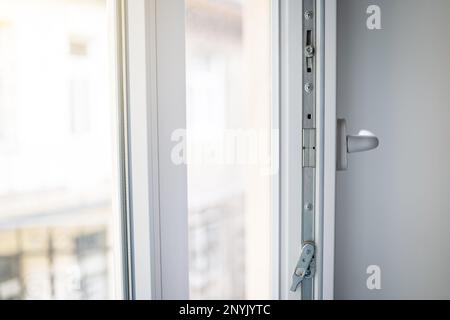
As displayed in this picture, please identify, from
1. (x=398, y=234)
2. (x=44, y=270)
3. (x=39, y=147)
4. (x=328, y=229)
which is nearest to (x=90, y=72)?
(x=39, y=147)

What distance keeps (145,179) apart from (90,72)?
275 mm

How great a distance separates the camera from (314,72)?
31.9 inches

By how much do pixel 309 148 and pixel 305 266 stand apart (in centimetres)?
26

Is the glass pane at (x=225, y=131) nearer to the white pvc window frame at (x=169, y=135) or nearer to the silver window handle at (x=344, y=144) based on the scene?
the white pvc window frame at (x=169, y=135)

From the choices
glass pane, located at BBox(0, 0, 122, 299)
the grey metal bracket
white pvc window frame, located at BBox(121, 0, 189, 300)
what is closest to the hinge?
the grey metal bracket

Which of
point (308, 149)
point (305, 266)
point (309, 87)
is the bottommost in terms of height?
point (305, 266)

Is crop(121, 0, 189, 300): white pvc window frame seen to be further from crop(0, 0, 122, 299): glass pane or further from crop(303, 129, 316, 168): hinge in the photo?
crop(303, 129, 316, 168): hinge

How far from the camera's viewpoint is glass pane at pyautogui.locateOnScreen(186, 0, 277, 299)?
0.91 meters

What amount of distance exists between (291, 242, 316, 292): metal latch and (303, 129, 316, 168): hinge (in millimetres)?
181

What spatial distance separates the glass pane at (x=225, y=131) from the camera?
0.91m

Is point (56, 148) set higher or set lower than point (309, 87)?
lower

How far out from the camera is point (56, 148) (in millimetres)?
828

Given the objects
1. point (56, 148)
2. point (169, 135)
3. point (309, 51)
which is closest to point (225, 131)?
point (169, 135)

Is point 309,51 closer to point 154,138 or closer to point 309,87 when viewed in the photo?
point 309,87
